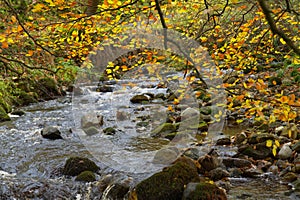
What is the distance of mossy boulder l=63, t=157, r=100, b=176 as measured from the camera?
4840 mm

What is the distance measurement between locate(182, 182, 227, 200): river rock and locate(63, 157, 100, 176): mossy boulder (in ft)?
6.01

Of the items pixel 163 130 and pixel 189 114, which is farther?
pixel 189 114

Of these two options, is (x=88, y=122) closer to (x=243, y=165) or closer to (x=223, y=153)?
(x=223, y=153)

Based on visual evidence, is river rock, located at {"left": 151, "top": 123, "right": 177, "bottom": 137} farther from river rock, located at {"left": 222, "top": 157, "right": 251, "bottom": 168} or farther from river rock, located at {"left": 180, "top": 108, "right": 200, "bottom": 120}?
river rock, located at {"left": 222, "top": 157, "right": 251, "bottom": 168}

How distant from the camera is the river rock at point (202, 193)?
3688 mm

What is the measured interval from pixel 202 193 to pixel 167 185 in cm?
50

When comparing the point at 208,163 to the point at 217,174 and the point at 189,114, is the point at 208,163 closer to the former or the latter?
the point at 217,174

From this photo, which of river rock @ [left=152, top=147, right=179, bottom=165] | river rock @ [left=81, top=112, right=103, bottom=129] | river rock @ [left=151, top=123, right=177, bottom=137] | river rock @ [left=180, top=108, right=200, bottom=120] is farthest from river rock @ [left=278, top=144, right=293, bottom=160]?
river rock @ [left=81, top=112, right=103, bottom=129]

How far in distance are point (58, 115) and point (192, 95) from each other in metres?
4.36

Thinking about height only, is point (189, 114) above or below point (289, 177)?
above

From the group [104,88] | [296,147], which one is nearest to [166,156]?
[296,147]

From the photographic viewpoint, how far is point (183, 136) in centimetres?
678

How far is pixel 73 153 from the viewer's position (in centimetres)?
591

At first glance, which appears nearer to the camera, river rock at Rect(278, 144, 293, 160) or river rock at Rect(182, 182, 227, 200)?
river rock at Rect(182, 182, 227, 200)
